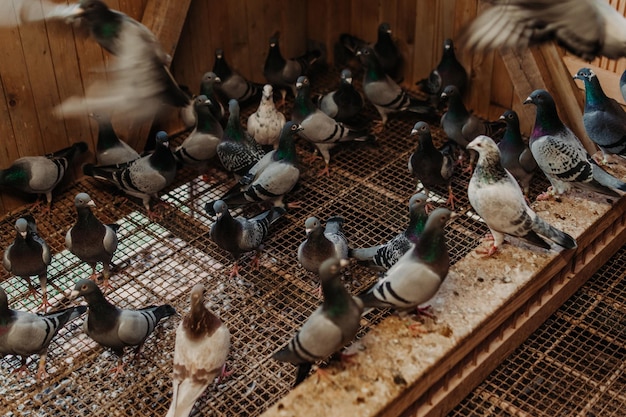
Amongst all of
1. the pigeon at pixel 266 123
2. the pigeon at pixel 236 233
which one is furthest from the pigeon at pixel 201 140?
the pigeon at pixel 236 233

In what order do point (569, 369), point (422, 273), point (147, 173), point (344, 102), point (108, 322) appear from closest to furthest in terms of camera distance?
point (422, 273)
point (108, 322)
point (569, 369)
point (147, 173)
point (344, 102)

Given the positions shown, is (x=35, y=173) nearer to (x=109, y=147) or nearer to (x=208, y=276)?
(x=109, y=147)

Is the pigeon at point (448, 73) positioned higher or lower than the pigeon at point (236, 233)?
higher

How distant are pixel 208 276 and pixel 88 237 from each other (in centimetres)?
80

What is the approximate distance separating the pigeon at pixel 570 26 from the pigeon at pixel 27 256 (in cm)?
310

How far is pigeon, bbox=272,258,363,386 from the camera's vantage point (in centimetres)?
382

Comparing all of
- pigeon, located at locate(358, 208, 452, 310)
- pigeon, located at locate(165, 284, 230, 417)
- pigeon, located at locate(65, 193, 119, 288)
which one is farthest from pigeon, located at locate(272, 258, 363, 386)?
pigeon, located at locate(65, 193, 119, 288)

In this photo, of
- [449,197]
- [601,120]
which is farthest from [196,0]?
[601,120]

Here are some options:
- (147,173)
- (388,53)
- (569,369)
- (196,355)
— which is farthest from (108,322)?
(388,53)

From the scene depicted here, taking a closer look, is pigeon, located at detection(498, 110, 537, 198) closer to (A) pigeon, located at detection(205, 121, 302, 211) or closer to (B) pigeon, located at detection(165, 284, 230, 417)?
(A) pigeon, located at detection(205, 121, 302, 211)

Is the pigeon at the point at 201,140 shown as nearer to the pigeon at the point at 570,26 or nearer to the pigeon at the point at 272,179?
the pigeon at the point at 272,179

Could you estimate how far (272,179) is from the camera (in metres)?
5.52

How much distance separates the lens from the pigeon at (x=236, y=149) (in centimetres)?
585

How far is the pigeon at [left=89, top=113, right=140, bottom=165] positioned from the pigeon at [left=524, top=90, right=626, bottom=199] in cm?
295
